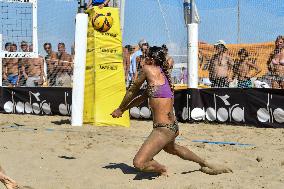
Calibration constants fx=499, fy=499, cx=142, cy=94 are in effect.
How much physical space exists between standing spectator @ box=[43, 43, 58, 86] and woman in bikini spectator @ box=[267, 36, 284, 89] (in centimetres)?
549

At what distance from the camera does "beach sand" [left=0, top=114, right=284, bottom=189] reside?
5164mm

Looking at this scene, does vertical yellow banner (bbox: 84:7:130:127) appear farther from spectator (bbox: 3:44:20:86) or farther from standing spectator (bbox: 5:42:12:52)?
spectator (bbox: 3:44:20:86)

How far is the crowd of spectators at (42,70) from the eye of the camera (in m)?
12.5

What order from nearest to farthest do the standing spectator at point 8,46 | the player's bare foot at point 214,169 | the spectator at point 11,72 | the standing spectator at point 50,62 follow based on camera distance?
the player's bare foot at point 214,169
the standing spectator at point 8,46
the standing spectator at point 50,62
the spectator at point 11,72

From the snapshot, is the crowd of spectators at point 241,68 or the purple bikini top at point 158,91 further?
the crowd of spectators at point 241,68

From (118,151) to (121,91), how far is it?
2774 millimetres

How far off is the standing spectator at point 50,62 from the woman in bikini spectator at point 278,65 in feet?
18.0

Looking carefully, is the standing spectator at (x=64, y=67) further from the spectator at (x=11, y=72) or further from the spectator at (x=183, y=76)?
the spectator at (x=183, y=76)

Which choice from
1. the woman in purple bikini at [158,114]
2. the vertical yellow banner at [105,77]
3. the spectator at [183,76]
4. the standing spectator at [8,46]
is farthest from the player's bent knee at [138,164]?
the standing spectator at [8,46]

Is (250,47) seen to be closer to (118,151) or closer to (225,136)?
(225,136)

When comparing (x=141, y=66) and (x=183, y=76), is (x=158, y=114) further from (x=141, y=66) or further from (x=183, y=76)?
(x=141, y=66)

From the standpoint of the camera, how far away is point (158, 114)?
5305mm

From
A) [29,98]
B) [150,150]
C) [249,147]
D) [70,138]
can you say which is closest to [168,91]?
[150,150]

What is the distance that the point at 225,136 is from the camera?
27.0 ft
